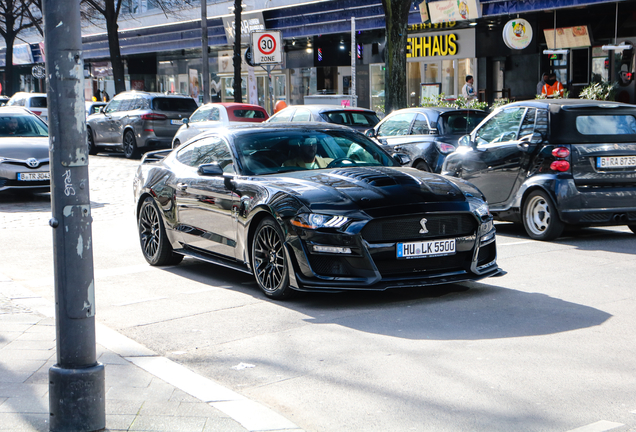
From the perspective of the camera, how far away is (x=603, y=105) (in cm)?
998

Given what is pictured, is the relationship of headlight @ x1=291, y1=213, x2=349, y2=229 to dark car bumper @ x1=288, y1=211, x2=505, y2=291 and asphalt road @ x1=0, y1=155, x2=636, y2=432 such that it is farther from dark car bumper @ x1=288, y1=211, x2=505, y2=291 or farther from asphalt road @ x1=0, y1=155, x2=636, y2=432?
asphalt road @ x1=0, y1=155, x2=636, y2=432

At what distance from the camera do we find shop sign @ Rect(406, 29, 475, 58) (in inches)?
1119

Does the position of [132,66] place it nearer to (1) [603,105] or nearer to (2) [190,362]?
(1) [603,105]

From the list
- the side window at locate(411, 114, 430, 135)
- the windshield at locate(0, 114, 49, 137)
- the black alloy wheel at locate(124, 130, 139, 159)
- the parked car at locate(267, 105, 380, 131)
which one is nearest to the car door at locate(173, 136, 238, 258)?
the side window at locate(411, 114, 430, 135)

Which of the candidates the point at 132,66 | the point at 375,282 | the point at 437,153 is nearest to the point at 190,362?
the point at 375,282

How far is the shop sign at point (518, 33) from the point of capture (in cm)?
2416

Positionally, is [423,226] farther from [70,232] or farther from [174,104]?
[174,104]

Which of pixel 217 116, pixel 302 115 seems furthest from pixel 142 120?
pixel 302 115

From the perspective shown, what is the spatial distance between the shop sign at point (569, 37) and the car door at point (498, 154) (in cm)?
1459

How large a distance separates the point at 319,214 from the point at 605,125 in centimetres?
484

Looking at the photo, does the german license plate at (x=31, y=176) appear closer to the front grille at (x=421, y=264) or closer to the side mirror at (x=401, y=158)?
the side mirror at (x=401, y=158)

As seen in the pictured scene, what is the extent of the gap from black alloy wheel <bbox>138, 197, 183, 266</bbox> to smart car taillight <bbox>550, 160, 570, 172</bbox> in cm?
434

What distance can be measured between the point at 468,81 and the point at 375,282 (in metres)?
17.9

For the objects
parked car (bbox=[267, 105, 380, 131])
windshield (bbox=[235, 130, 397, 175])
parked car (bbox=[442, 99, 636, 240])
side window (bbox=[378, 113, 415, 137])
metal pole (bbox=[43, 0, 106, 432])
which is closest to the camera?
metal pole (bbox=[43, 0, 106, 432])
